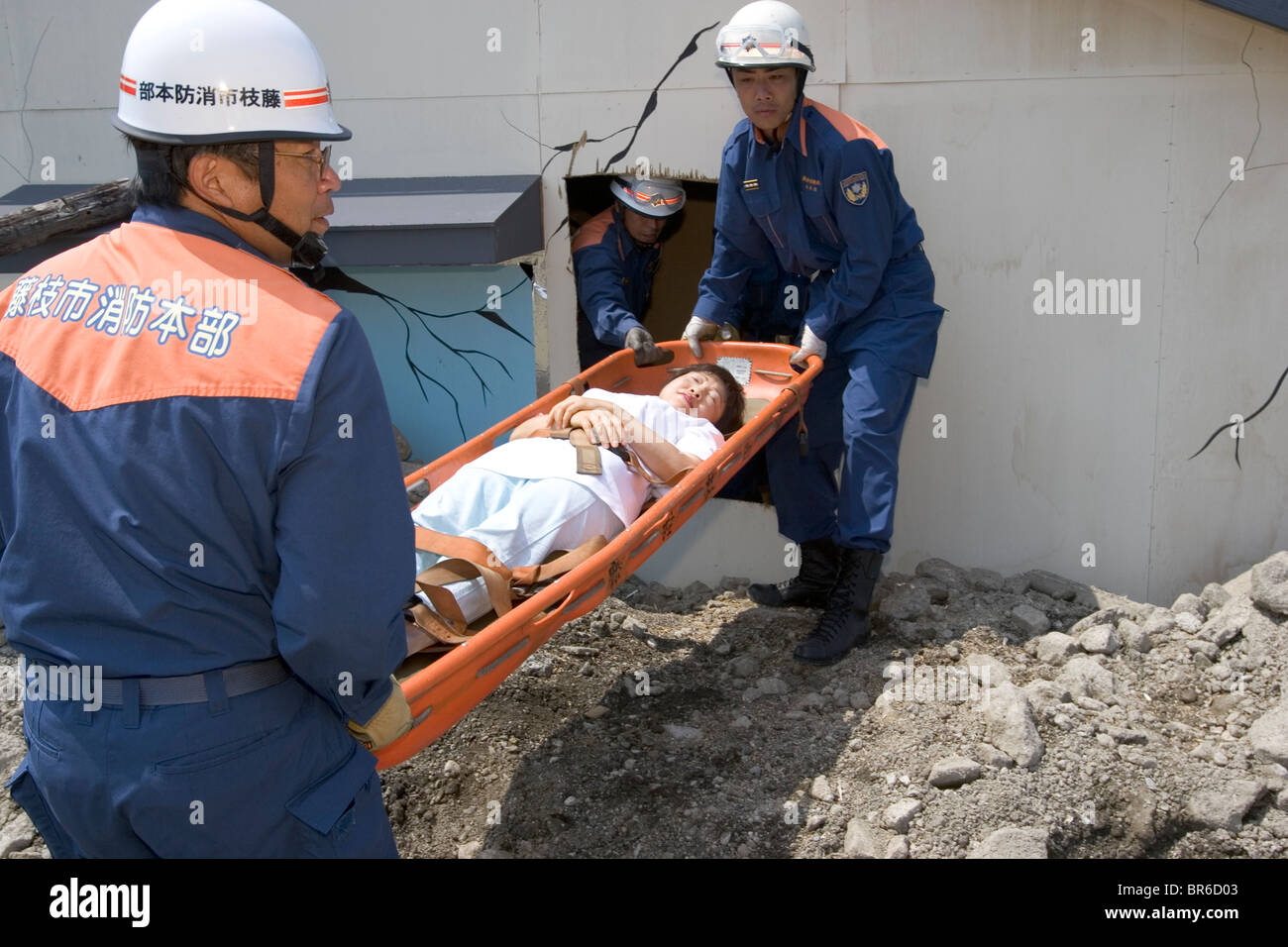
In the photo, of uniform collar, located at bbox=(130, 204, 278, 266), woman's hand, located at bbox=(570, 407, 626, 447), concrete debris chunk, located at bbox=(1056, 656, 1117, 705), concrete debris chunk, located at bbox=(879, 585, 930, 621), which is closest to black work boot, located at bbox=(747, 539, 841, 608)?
concrete debris chunk, located at bbox=(879, 585, 930, 621)

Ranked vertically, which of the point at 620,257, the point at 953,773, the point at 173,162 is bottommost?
the point at 953,773

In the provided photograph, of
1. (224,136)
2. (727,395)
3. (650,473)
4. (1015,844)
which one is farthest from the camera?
(727,395)

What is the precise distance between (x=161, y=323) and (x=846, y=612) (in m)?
3.07

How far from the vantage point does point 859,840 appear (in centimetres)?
305

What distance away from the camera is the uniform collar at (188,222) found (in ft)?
6.00

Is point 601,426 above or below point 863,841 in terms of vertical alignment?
above

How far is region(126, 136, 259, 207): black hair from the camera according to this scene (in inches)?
72.2

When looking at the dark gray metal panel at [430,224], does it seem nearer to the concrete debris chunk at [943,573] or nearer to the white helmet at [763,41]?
the white helmet at [763,41]

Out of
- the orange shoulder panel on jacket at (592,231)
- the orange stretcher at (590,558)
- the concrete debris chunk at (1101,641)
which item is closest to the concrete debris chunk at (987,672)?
the concrete debris chunk at (1101,641)

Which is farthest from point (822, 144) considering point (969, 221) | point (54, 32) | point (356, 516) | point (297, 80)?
point (54, 32)

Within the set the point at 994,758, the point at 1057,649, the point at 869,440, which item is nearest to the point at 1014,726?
the point at 994,758

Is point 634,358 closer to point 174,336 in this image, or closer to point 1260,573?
point 1260,573

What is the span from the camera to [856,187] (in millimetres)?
4066

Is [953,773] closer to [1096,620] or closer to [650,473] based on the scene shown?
[650,473]
